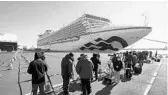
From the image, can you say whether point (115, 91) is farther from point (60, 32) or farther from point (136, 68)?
point (60, 32)

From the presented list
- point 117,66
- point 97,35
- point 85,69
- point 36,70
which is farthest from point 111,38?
point 36,70

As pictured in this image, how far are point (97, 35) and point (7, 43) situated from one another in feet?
219

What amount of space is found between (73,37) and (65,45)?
596cm

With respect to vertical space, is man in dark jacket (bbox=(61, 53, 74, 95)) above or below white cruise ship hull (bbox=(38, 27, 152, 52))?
below

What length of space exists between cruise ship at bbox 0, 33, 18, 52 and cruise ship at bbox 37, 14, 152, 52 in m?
39.5

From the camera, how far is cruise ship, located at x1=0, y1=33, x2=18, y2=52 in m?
75.3

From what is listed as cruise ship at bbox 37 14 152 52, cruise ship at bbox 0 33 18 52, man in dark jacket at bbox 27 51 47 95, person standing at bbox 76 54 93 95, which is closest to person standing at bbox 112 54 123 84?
person standing at bbox 76 54 93 95

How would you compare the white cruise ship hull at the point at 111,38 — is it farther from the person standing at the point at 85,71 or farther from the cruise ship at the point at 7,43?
the cruise ship at the point at 7,43

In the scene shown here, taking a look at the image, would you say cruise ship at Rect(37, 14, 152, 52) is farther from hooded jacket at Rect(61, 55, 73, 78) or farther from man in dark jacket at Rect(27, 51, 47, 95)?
man in dark jacket at Rect(27, 51, 47, 95)

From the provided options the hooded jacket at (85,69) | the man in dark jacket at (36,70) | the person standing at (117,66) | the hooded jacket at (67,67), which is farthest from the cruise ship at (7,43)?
the hooded jacket at (85,69)

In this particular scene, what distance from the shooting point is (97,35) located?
36.0 meters

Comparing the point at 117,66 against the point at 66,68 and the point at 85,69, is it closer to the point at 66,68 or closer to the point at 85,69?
the point at 85,69

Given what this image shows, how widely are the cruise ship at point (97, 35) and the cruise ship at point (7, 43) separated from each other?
130ft

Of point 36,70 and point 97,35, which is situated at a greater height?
point 97,35
